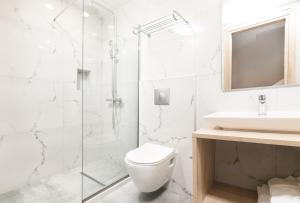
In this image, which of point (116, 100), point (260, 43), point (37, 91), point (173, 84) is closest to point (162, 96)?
point (173, 84)

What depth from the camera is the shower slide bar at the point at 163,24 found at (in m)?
1.75

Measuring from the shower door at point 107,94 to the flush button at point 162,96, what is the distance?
1.09 ft

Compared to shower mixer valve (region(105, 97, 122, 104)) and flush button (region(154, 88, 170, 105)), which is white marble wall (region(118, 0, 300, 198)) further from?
shower mixer valve (region(105, 97, 122, 104))

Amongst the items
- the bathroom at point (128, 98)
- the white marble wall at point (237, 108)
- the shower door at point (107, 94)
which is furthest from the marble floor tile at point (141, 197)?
the white marble wall at point (237, 108)

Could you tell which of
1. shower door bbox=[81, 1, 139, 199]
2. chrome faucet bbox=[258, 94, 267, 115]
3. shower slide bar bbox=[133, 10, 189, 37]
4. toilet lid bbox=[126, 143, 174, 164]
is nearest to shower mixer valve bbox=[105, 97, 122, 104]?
shower door bbox=[81, 1, 139, 199]

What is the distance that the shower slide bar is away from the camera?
1.75 m

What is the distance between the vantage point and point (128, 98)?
2076 mm

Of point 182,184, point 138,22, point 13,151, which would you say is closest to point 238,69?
point 182,184

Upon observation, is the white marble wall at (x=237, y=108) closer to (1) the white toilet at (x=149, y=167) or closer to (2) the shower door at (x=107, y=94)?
(1) the white toilet at (x=149, y=167)

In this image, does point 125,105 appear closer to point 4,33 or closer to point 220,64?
point 220,64

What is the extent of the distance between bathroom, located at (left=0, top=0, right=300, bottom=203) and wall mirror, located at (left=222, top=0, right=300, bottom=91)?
11 mm

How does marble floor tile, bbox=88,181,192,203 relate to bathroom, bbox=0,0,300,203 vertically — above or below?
below

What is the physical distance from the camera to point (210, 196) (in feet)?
4.32

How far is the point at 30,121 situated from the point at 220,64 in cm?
206
